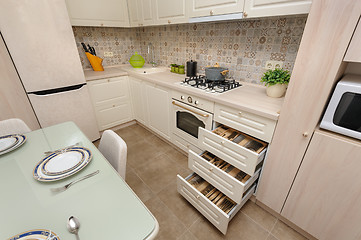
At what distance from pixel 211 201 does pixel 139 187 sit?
2.44 feet

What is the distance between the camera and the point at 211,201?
1.27 meters

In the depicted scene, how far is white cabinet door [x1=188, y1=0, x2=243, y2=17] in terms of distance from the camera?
131 centimetres

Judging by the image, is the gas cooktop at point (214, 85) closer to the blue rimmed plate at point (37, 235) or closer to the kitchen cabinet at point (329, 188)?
the kitchen cabinet at point (329, 188)

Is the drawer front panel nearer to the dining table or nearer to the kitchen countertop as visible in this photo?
the kitchen countertop

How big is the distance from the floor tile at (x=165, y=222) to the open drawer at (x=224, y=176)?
41 cm

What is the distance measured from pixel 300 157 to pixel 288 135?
0.51 feet

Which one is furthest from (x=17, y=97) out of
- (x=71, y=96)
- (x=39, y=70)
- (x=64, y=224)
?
(x=64, y=224)

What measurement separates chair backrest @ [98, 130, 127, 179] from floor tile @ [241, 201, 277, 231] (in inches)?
42.7

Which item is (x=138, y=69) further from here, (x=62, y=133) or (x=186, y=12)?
(x=62, y=133)

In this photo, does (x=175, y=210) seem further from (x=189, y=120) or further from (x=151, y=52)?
(x=151, y=52)

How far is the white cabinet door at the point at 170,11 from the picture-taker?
5.63ft

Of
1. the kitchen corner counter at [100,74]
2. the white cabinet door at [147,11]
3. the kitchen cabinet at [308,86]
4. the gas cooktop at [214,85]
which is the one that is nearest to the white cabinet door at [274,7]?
the kitchen cabinet at [308,86]

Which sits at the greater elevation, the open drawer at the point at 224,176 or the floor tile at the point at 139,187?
the open drawer at the point at 224,176

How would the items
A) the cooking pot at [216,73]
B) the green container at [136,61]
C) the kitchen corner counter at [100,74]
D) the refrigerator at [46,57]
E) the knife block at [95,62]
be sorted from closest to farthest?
the refrigerator at [46,57]
the cooking pot at [216,73]
the kitchen corner counter at [100,74]
the knife block at [95,62]
the green container at [136,61]
